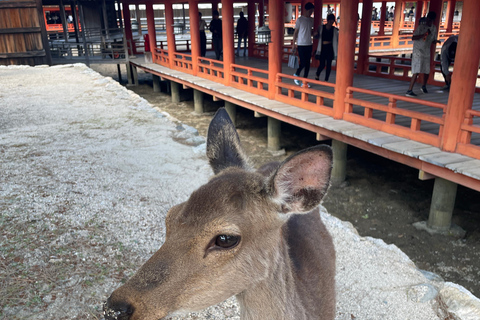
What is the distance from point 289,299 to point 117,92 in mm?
9464

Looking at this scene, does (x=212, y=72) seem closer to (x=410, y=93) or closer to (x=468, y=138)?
(x=410, y=93)

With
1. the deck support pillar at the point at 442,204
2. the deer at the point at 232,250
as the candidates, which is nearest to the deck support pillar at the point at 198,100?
the deck support pillar at the point at 442,204

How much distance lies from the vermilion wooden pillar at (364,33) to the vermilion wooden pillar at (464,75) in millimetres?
5625

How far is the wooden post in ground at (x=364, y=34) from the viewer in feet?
35.3

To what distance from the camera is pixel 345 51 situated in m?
7.55

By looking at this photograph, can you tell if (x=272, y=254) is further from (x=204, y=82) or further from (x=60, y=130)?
(x=204, y=82)

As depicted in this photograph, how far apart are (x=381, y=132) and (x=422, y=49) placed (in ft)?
7.97

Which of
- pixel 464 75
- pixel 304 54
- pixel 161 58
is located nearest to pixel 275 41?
pixel 304 54

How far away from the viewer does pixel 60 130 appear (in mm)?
7266

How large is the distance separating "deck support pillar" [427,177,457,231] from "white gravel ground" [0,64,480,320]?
2411 mm


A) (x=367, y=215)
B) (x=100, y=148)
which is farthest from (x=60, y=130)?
(x=367, y=215)

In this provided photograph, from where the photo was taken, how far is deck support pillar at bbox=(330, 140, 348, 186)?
25.9 feet

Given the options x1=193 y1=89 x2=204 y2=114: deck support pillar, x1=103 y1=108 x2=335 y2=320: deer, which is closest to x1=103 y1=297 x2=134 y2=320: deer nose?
x1=103 y1=108 x2=335 y2=320: deer

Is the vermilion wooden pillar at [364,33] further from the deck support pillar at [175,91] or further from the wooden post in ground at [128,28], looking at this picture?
the wooden post in ground at [128,28]
